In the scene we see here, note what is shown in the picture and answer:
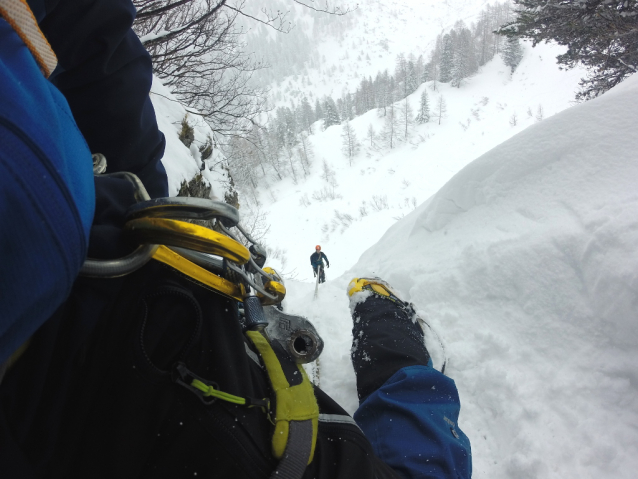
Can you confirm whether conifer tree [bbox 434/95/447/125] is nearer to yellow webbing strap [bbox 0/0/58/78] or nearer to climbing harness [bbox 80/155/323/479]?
climbing harness [bbox 80/155/323/479]

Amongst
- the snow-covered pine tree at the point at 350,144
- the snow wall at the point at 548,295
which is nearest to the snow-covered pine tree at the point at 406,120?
the snow-covered pine tree at the point at 350,144

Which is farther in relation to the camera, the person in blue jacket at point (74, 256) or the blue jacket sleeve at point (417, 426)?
the blue jacket sleeve at point (417, 426)

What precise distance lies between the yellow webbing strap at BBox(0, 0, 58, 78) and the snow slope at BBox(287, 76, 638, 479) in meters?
2.41

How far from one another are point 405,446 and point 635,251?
2.25 metres

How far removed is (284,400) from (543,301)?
8.56 feet

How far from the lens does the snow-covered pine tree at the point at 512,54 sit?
1843 inches

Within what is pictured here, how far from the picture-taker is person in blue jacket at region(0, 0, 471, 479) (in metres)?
0.39

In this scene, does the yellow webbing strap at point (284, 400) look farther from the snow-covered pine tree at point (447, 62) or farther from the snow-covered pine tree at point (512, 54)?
the snow-covered pine tree at point (447, 62)

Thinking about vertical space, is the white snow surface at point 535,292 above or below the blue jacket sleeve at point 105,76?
below

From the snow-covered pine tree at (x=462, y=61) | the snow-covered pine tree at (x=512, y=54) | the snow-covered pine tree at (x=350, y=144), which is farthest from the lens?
the snow-covered pine tree at (x=462, y=61)

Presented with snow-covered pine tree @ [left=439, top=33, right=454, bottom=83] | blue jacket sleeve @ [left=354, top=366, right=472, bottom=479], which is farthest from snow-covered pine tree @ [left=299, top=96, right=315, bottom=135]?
blue jacket sleeve @ [left=354, top=366, right=472, bottom=479]

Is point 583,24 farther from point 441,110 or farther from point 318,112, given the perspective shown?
point 318,112

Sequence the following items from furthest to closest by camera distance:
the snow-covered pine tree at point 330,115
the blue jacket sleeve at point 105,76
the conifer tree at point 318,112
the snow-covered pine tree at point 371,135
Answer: the conifer tree at point 318,112 < the snow-covered pine tree at point 330,115 < the snow-covered pine tree at point 371,135 < the blue jacket sleeve at point 105,76

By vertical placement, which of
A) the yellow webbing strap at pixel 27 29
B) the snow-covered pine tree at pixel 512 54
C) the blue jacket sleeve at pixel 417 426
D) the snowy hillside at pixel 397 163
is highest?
the yellow webbing strap at pixel 27 29
